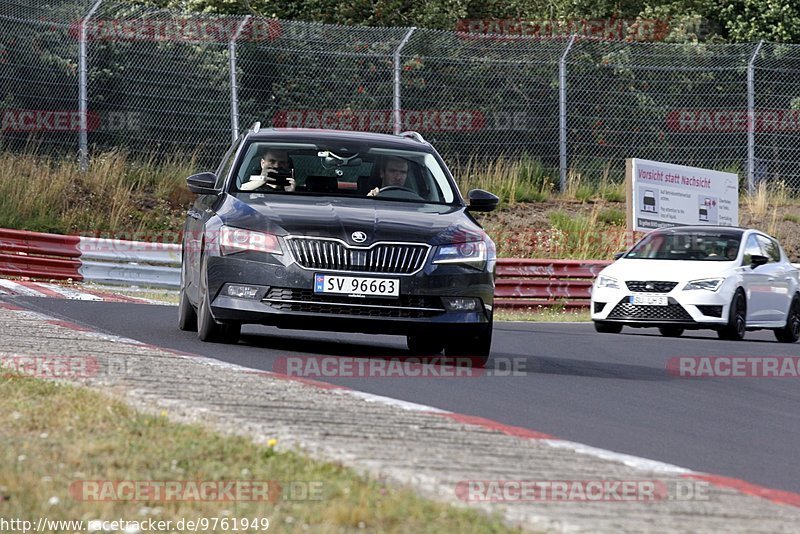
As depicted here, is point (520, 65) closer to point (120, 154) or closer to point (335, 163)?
point (120, 154)

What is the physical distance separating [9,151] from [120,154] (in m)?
1.82

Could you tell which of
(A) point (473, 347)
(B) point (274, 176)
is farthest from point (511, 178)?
(A) point (473, 347)

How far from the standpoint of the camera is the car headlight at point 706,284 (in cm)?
1728

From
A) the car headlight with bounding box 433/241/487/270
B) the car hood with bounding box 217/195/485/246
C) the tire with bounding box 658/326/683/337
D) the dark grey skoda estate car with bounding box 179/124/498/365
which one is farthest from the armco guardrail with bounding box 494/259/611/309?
the car headlight with bounding box 433/241/487/270

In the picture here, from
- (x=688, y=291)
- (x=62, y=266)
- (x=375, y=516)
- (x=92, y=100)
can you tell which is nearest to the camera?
(x=375, y=516)

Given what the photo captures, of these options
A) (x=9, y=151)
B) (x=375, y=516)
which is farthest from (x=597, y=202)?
(x=375, y=516)

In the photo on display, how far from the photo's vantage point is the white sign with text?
81.5ft

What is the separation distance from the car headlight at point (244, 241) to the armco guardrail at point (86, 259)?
451 inches

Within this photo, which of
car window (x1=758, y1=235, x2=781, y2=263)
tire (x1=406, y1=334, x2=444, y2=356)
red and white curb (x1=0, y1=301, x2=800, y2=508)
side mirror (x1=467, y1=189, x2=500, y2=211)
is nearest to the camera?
red and white curb (x1=0, y1=301, x2=800, y2=508)

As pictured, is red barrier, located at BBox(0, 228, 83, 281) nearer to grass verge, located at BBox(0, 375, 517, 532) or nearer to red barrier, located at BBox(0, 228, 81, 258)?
red barrier, located at BBox(0, 228, 81, 258)

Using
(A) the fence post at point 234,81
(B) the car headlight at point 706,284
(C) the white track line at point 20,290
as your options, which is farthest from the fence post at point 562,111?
(C) the white track line at point 20,290

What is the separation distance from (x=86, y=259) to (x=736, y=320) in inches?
376

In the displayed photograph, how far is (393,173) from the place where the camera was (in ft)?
38.2

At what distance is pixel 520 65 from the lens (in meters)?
27.0
